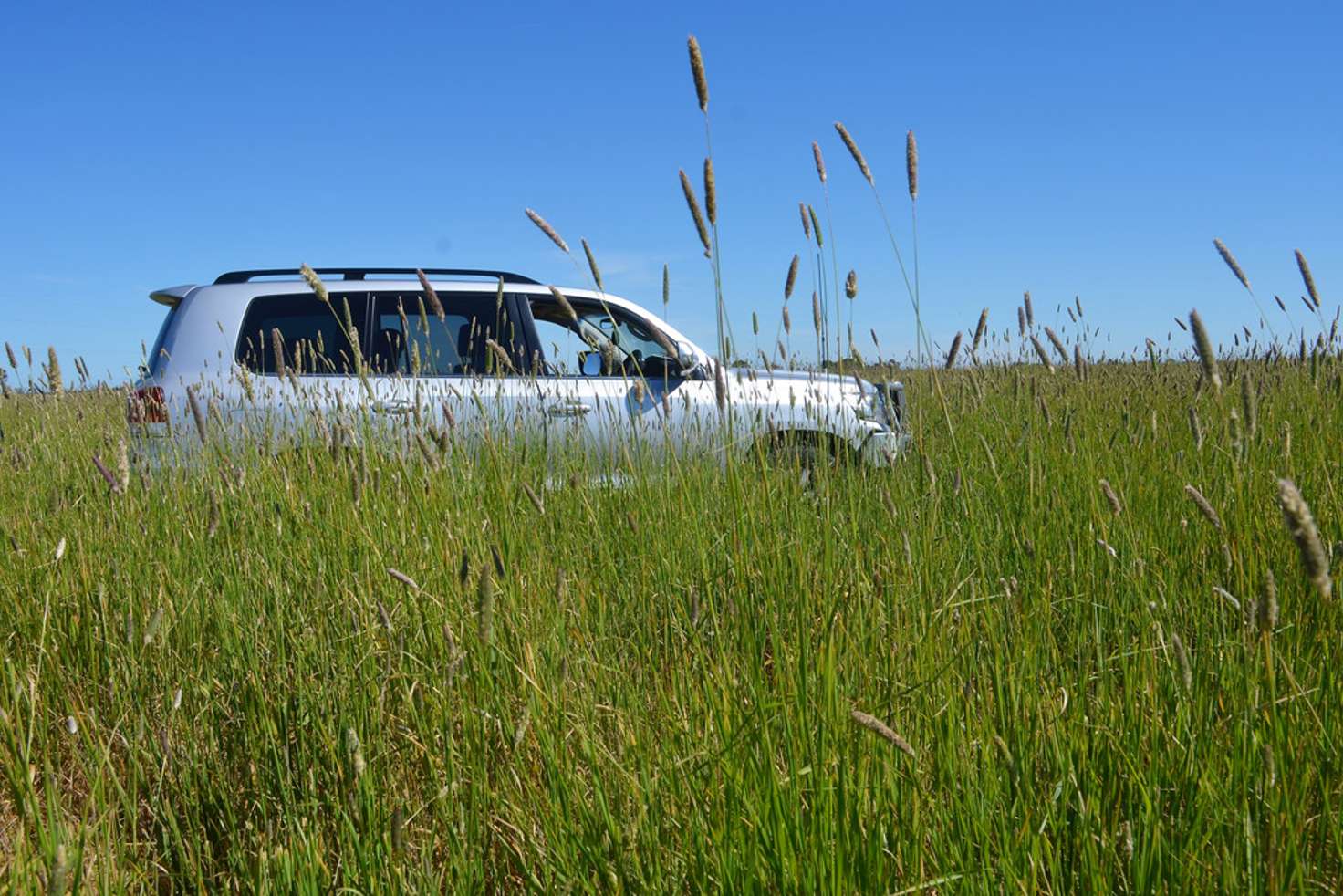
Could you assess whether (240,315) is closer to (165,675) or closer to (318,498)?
(318,498)

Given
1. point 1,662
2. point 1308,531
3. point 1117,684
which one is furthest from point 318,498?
point 1308,531

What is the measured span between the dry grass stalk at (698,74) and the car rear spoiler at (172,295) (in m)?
4.48

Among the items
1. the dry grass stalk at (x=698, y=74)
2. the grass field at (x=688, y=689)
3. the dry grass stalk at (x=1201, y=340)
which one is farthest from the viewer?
the dry grass stalk at (x=698, y=74)

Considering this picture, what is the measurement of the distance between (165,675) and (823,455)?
1.72m

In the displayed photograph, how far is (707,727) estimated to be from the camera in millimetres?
1603

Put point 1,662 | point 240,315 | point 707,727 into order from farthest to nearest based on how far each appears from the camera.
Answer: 1. point 240,315
2. point 1,662
3. point 707,727

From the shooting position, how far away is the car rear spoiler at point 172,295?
5.75m

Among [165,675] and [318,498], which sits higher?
[318,498]

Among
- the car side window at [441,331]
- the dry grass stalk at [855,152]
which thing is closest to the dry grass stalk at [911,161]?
the dry grass stalk at [855,152]

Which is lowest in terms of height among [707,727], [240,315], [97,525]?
[707,727]

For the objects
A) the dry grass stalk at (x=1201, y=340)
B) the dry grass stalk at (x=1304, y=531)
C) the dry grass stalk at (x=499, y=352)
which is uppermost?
the dry grass stalk at (x=499, y=352)

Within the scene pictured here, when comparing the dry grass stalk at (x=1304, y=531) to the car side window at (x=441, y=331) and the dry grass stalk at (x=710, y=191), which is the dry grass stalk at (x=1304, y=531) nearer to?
the dry grass stalk at (x=710, y=191)

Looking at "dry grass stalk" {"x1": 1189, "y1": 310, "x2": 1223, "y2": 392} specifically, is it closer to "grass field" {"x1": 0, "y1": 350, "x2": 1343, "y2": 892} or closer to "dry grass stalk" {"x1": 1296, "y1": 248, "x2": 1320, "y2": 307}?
"grass field" {"x1": 0, "y1": 350, "x2": 1343, "y2": 892}

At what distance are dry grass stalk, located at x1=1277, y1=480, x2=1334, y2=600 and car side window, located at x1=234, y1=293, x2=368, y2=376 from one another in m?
5.22
